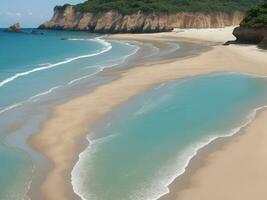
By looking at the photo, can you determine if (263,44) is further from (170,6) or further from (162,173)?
(170,6)

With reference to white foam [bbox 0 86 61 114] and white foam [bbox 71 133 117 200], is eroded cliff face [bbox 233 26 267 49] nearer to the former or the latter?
white foam [bbox 0 86 61 114]

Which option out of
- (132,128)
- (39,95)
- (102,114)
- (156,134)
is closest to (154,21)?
(39,95)

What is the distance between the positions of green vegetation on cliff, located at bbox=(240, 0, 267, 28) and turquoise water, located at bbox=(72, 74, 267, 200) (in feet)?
70.3

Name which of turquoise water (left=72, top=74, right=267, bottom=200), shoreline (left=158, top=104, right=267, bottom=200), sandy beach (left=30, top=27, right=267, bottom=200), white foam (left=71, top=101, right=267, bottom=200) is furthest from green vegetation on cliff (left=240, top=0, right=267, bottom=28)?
white foam (left=71, top=101, right=267, bottom=200)

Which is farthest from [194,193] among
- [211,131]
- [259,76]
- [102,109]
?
[259,76]

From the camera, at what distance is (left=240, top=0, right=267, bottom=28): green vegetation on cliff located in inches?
1863

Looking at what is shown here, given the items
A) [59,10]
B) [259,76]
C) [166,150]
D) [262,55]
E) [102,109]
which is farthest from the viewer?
[59,10]

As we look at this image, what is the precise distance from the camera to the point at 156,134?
1720cm

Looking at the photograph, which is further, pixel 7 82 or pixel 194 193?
pixel 7 82

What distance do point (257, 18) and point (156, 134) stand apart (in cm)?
3431

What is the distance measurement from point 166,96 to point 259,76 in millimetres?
8600

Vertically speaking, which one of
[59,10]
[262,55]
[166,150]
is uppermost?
[166,150]

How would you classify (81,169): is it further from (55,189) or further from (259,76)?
(259,76)

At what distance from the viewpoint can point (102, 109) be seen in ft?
70.6
